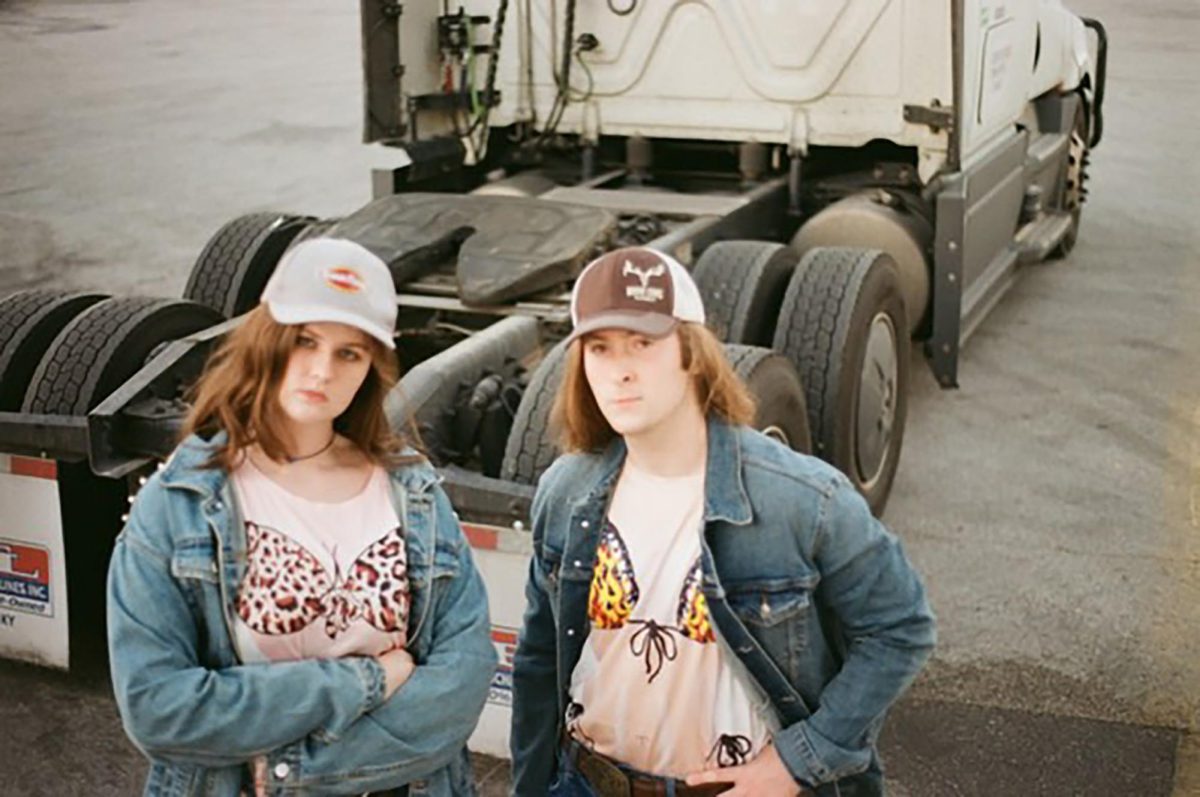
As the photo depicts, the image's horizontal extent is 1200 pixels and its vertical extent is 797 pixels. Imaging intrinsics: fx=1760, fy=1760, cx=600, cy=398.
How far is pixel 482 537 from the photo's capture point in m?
4.47

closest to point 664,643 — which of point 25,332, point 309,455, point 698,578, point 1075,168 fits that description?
point 698,578

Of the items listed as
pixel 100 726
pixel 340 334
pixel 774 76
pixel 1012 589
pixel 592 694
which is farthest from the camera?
pixel 774 76

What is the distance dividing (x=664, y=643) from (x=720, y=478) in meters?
0.28

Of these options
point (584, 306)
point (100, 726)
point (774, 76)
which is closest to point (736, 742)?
point (584, 306)

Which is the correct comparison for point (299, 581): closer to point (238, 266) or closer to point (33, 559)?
point (33, 559)

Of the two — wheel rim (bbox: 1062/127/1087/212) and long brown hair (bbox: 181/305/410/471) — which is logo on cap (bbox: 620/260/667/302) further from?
wheel rim (bbox: 1062/127/1087/212)

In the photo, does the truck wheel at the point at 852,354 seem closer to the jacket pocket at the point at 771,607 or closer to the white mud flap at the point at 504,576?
the white mud flap at the point at 504,576

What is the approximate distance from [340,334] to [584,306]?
370mm

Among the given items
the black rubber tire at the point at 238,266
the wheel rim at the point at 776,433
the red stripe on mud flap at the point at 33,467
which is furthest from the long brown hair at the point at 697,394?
the black rubber tire at the point at 238,266

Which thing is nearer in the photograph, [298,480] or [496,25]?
[298,480]

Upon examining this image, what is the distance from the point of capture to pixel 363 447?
269cm

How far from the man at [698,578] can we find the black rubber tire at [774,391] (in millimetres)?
2346

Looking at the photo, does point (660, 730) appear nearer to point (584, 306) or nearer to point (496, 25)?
point (584, 306)

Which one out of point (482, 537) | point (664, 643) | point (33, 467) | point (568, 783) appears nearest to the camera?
point (664, 643)
